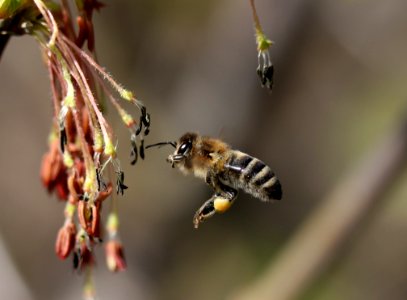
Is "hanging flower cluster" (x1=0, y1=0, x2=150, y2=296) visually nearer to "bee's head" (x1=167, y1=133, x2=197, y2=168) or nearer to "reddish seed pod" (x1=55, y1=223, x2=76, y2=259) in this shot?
"reddish seed pod" (x1=55, y1=223, x2=76, y2=259)

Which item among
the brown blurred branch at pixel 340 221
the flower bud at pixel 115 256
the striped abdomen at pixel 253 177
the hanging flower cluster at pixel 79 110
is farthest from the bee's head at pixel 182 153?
the brown blurred branch at pixel 340 221

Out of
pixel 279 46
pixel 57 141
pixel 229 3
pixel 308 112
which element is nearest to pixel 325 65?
pixel 308 112

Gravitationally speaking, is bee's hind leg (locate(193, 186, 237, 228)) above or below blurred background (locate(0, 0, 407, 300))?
above

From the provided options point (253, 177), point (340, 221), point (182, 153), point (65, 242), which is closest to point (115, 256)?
point (65, 242)

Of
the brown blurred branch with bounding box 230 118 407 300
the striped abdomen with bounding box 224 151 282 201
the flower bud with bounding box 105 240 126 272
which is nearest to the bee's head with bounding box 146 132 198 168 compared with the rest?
the striped abdomen with bounding box 224 151 282 201

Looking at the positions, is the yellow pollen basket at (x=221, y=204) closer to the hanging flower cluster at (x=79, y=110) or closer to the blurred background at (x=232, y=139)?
the hanging flower cluster at (x=79, y=110)

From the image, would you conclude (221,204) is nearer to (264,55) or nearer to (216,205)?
(216,205)

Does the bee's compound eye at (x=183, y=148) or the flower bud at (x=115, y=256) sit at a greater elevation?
the bee's compound eye at (x=183, y=148)
